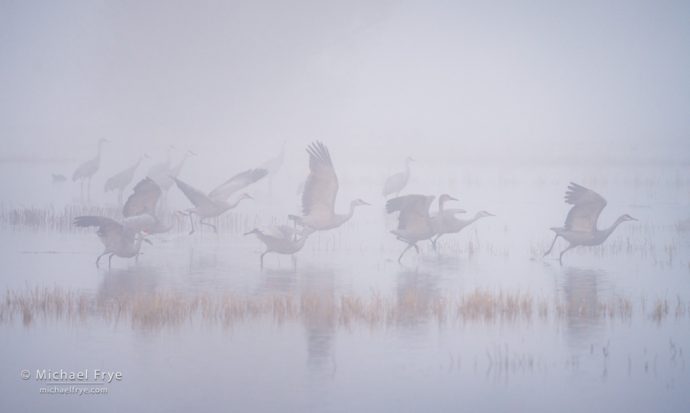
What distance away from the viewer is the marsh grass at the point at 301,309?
7.55 m

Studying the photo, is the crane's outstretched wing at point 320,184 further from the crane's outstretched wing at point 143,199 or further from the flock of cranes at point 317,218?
the crane's outstretched wing at point 143,199

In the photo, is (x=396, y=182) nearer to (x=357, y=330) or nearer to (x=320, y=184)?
(x=320, y=184)

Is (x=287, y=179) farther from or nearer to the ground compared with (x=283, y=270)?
farther from the ground

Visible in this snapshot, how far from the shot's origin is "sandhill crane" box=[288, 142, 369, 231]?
10898 millimetres

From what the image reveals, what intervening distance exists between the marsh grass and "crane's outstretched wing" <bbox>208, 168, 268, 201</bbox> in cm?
396

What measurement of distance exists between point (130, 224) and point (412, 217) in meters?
3.39

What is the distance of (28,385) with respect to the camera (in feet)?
21.0

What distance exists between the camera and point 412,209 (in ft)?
34.7

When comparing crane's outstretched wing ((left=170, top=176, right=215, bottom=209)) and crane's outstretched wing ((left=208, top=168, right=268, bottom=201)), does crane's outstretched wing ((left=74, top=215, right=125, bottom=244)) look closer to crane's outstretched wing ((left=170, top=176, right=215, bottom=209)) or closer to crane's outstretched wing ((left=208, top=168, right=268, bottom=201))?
crane's outstretched wing ((left=170, top=176, right=215, bottom=209))

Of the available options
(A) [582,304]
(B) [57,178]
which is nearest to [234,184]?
(A) [582,304]

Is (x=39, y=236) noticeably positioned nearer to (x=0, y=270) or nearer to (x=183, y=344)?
(x=0, y=270)

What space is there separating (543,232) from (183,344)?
7.87 metres

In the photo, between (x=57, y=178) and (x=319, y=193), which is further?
(x=57, y=178)

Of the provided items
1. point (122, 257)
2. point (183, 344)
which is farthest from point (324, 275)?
point (183, 344)
